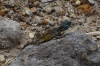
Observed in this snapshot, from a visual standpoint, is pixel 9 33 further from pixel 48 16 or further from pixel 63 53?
pixel 63 53

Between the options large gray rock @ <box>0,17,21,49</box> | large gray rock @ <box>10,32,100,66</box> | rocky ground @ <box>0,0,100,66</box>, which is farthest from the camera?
rocky ground @ <box>0,0,100,66</box>

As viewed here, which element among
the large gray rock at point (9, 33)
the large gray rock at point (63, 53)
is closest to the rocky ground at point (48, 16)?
the large gray rock at point (9, 33)

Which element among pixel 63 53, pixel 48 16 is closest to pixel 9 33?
pixel 48 16

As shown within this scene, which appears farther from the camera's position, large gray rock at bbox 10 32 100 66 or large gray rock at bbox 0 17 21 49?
large gray rock at bbox 0 17 21 49

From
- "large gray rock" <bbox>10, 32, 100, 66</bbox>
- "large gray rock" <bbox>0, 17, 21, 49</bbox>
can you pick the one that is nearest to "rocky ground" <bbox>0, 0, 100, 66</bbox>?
"large gray rock" <bbox>0, 17, 21, 49</bbox>

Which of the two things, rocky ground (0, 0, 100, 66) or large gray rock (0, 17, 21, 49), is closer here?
large gray rock (0, 17, 21, 49)

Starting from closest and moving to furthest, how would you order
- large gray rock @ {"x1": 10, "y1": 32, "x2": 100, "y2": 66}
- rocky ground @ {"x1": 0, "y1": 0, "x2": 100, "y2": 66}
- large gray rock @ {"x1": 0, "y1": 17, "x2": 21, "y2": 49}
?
large gray rock @ {"x1": 10, "y1": 32, "x2": 100, "y2": 66} → large gray rock @ {"x1": 0, "y1": 17, "x2": 21, "y2": 49} → rocky ground @ {"x1": 0, "y1": 0, "x2": 100, "y2": 66}

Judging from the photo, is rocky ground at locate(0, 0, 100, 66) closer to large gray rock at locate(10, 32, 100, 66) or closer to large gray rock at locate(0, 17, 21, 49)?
large gray rock at locate(0, 17, 21, 49)
